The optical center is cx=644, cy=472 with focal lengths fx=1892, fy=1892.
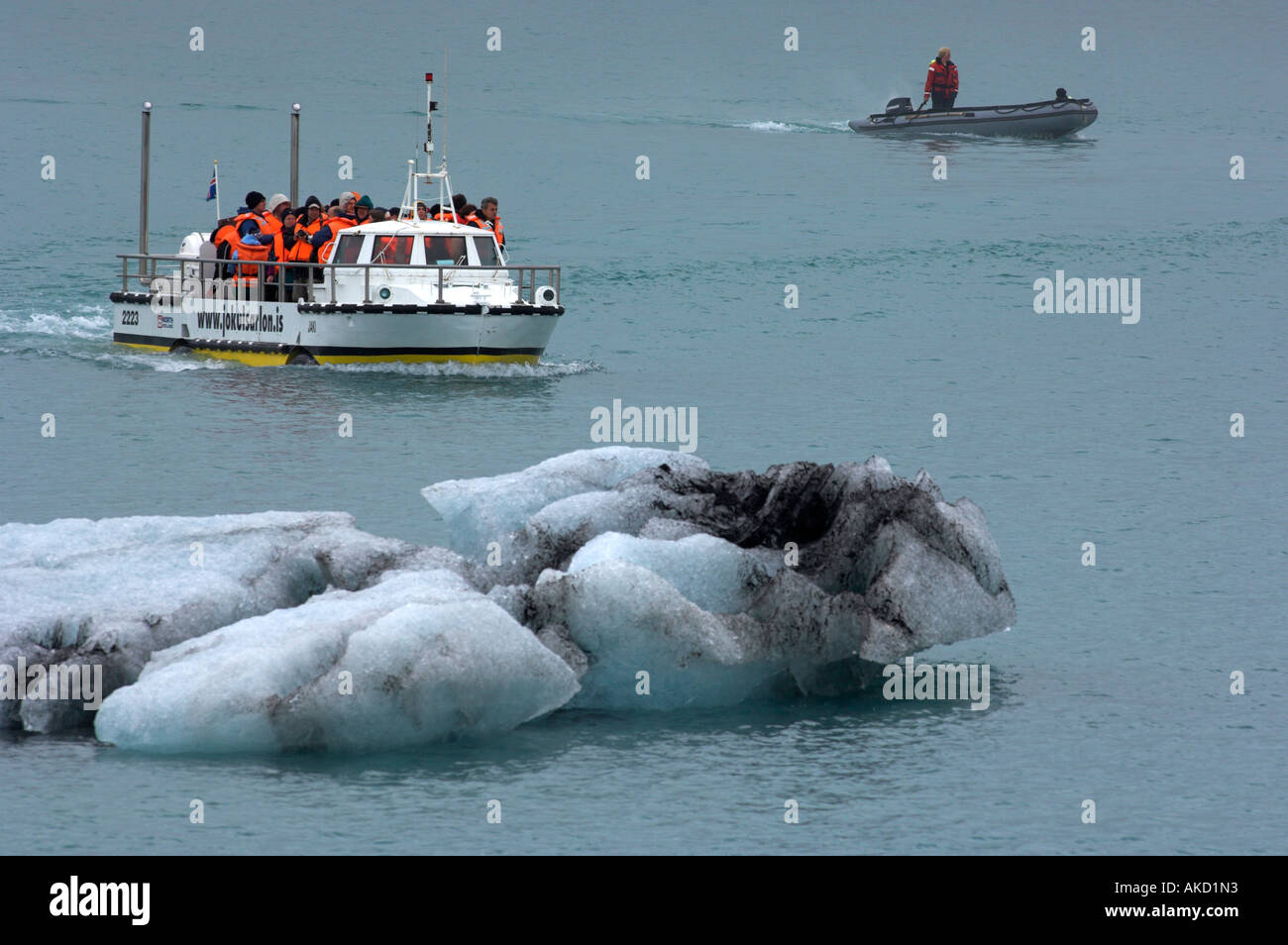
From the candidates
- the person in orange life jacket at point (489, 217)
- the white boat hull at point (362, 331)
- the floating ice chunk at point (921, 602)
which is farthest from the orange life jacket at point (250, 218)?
the floating ice chunk at point (921, 602)

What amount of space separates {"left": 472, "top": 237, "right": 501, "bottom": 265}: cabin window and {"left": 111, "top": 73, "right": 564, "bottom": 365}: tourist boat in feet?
0.05

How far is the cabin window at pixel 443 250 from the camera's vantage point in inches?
1041

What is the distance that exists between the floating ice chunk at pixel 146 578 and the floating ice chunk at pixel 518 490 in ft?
A: 3.32

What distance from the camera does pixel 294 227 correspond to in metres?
26.5

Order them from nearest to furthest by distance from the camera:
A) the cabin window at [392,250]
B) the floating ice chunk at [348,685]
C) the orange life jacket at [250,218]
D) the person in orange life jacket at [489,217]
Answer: the floating ice chunk at [348,685] < the orange life jacket at [250,218] < the cabin window at [392,250] < the person in orange life jacket at [489,217]

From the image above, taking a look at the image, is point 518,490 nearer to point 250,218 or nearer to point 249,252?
point 250,218

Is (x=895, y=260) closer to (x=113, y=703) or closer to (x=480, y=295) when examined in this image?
(x=480, y=295)

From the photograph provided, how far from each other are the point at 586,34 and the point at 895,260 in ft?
247

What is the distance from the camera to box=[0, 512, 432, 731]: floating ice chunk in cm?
1213

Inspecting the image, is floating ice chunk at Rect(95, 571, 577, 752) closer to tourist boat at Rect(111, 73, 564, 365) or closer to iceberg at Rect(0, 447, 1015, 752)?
iceberg at Rect(0, 447, 1015, 752)

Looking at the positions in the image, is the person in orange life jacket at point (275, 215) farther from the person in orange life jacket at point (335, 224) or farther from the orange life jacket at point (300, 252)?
the person in orange life jacket at point (335, 224)

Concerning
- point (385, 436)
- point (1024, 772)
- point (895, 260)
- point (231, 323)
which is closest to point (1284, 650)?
point (1024, 772)

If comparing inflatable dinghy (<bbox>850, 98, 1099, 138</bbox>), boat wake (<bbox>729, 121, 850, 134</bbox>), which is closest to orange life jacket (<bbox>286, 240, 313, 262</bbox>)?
inflatable dinghy (<bbox>850, 98, 1099, 138</bbox>)

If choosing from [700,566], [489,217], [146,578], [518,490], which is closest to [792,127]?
[489,217]
